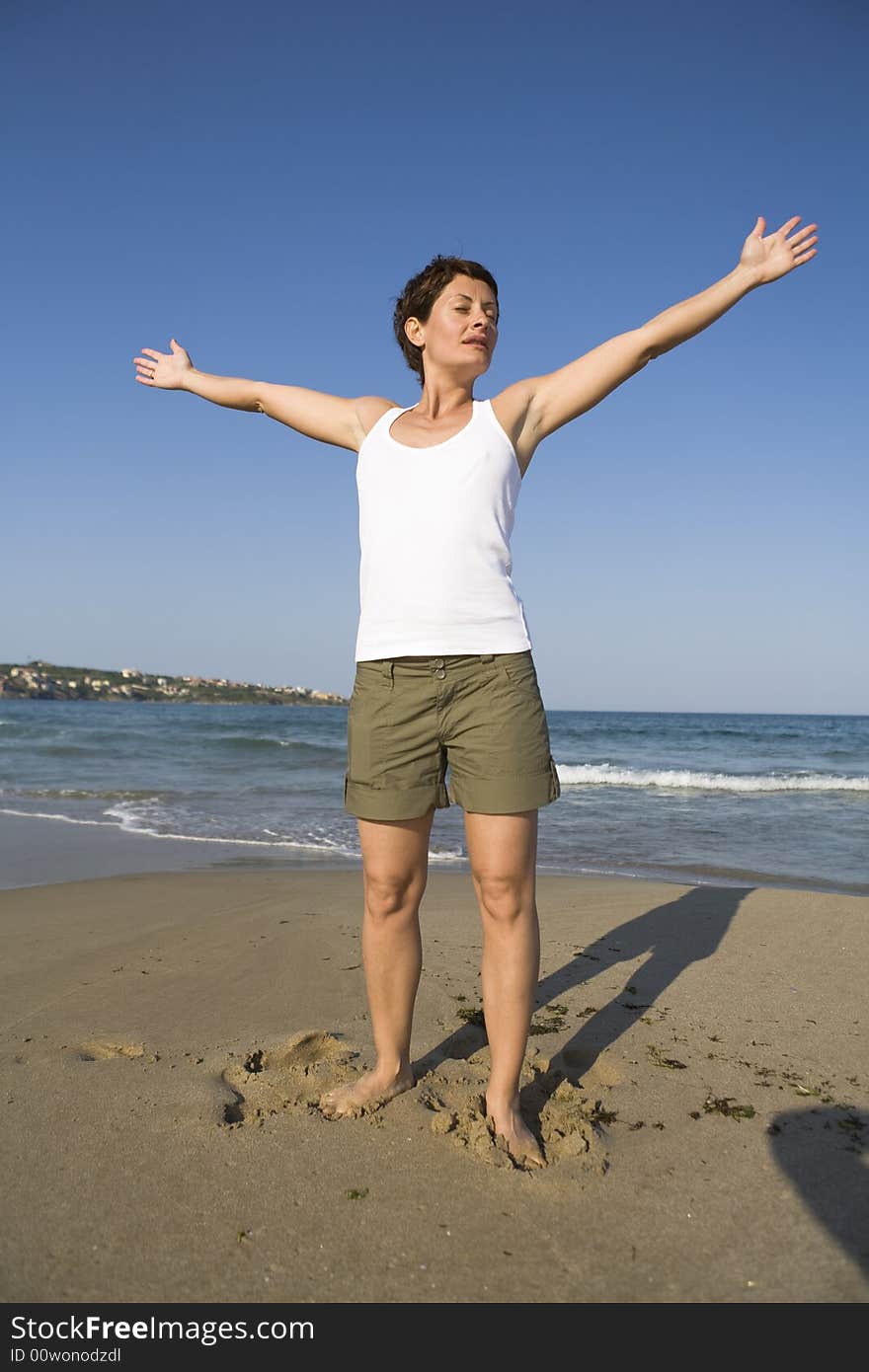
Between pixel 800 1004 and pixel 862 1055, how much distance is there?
0.49 meters

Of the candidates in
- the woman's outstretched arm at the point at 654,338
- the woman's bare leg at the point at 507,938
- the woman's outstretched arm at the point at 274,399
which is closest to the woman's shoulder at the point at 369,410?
the woman's outstretched arm at the point at 274,399

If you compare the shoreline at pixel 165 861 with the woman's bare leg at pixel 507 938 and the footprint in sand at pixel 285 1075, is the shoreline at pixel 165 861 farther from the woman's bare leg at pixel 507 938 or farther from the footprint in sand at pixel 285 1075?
the woman's bare leg at pixel 507 938

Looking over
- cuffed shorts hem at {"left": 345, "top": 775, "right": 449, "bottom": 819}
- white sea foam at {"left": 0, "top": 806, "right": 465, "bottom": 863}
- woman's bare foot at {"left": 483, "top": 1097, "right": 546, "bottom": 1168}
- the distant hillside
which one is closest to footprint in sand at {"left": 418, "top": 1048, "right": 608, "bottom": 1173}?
woman's bare foot at {"left": 483, "top": 1097, "right": 546, "bottom": 1168}

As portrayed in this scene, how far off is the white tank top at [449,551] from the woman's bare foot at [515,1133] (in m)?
1.17

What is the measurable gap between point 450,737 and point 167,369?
5.57ft

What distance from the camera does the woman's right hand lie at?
9.71ft

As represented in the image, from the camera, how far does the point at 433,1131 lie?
7.33ft

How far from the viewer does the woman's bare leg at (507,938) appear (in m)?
2.24

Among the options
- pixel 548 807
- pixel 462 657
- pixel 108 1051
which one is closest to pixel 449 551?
pixel 462 657

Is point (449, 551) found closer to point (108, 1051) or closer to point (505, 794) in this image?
point (505, 794)

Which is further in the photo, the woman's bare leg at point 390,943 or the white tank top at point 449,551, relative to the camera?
the woman's bare leg at point 390,943

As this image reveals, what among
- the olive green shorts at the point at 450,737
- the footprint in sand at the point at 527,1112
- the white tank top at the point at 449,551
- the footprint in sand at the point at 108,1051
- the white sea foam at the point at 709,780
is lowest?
the white sea foam at the point at 709,780

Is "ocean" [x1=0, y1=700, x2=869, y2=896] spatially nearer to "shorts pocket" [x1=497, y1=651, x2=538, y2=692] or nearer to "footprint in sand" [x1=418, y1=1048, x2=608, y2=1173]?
"footprint in sand" [x1=418, y1=1048, x2=608, y2=1173]

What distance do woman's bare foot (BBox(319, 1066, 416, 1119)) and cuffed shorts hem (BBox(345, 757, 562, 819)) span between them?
75 cm
